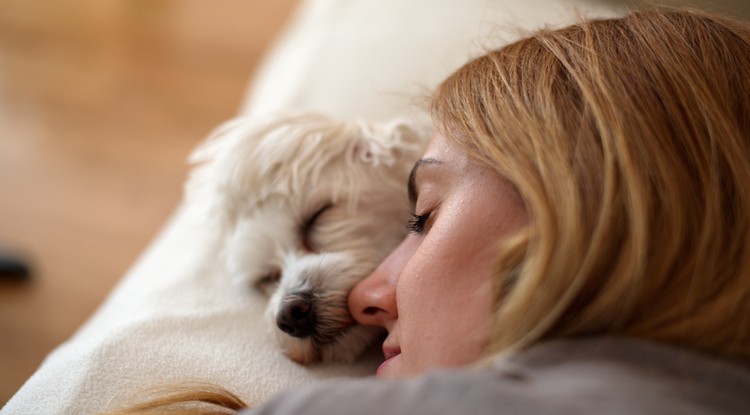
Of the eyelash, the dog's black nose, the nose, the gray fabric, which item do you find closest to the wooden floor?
the dog's black nose

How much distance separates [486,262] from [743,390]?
0.26 metres

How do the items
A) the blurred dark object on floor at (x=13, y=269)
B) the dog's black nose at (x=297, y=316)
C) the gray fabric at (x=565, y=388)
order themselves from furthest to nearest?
the blurred dark object on floor at (x=13, y=269), the dog's black nose at (x=297, y=316), the gray fabric at (x=565, y=388)

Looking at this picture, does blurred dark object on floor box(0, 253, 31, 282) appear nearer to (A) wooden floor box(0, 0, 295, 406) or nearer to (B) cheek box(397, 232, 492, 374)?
(A) wooden floor box(0, 0, 295, 406)

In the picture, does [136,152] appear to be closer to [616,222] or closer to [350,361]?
[350,361]

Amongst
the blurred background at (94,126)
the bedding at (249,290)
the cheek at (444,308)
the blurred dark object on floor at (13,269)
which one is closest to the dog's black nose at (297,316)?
the bedding at (249,290)

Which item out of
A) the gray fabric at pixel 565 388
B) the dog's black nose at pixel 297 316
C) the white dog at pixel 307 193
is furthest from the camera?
the white dog at pixel 307 193

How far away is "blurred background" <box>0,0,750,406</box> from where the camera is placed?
6.98 feet

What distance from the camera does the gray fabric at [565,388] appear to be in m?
0.52

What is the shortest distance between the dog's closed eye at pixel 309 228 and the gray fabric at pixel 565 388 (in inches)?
24.4

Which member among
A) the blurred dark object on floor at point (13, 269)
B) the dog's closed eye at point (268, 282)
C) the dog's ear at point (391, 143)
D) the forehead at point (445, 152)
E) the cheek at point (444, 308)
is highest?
the forehead at point (445, 152)

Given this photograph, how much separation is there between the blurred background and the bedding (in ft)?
2.41

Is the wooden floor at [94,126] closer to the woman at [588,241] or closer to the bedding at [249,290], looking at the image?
the bedding at [249,290]

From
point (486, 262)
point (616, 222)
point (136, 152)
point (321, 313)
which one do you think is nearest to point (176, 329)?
point (321, 313)

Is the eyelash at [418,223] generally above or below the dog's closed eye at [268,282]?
above
